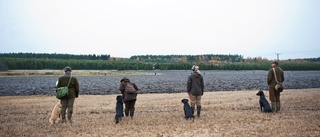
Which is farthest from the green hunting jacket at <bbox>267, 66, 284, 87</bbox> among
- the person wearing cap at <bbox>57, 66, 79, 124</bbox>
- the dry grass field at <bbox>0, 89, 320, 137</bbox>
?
the person wearing cap at <bbox>57, 66, 79, 124</bbox>

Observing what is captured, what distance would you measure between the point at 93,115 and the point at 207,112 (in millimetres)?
5072

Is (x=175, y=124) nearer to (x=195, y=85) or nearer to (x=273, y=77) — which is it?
(x=195, y=85)

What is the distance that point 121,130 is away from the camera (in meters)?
10.6

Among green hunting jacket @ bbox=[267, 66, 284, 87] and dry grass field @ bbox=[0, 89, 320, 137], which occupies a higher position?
green hunting jacket @ bbox=[267, 66, 284, 87]

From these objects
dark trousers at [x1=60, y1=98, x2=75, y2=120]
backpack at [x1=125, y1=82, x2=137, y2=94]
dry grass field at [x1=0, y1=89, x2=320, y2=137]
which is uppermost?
backpack at [x1=125, y1=82, x2=137, y2=94]

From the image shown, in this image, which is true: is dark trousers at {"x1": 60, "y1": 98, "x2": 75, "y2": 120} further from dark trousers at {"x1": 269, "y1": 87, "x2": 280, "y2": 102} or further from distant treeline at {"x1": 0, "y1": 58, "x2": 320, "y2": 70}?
distant treeline at {"x1": 0, "y1": 58, "x2": 320, "y2": 70}

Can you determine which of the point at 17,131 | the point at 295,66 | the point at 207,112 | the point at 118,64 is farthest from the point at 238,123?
the point at 295,66

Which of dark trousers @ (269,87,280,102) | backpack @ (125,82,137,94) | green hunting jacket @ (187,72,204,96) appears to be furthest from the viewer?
dark trousers @ (269,87,280,102)

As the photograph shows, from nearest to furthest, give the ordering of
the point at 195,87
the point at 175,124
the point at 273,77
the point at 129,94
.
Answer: the point at 175,124
the point at 129,94
the point at 195,87
the point at 273,77

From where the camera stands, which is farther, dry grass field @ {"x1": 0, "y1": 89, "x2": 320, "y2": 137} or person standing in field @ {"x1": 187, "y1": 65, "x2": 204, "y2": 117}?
person standing in field @ {"x1": 187, "y1": 65, "x2": 204, "y2": 117}

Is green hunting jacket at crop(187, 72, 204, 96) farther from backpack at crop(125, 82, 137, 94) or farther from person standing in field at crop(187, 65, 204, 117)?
→ backpack at crop(125, 82, 137, 94)

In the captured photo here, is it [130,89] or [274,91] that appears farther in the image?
[274,91]

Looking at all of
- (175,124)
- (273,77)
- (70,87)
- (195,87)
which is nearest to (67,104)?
(70,87)

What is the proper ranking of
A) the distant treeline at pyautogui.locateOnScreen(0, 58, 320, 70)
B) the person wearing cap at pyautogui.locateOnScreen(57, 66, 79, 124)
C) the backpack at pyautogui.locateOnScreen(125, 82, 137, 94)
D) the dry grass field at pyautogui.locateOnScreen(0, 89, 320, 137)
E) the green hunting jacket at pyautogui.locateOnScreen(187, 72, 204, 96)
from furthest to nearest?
the distant treeline at pyautogui.locateOnScreen(0, 58, 320, 70) < the green hunting jacket at pyautogui.locateOnScreen(187, 72, 204, 96) < the backpack at pyautogui.locateOnScreen(125, 82, 137, 94) < the person wearing cap at pyautogui.locateOnScreen(57, 66, 79, 124) < the dry grass field at pyautogui.locateOnScreen(0, 89, 320, 137)
